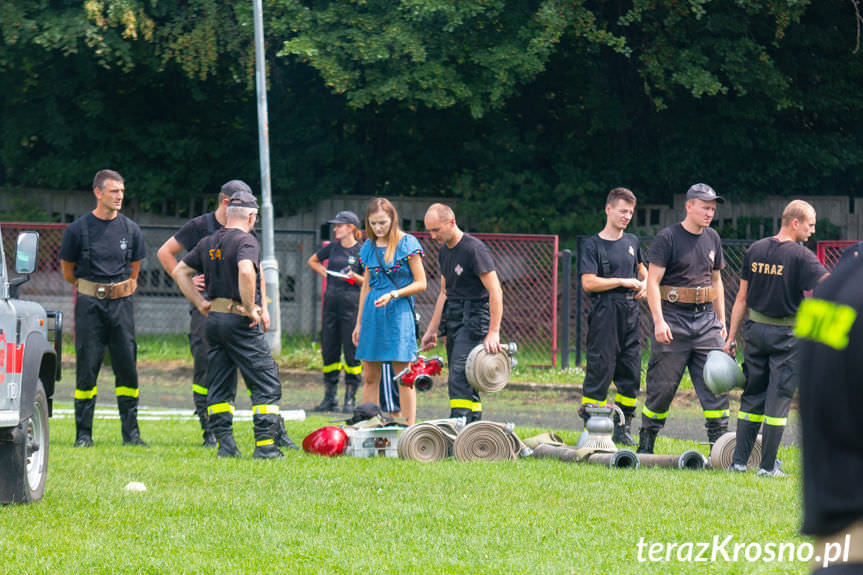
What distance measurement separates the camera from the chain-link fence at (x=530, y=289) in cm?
1750

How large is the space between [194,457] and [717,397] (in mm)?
4165

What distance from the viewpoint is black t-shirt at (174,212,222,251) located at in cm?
Result: 983

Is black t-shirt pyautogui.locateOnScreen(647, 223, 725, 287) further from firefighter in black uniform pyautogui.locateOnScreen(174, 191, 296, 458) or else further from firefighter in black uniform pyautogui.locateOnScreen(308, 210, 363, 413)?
firefighter in black uniform pyautogui.locateOnScreen(308, 210, 363, 413)

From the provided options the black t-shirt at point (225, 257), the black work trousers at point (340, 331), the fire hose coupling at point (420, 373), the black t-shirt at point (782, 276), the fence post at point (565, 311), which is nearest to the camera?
the black t-shirt at point (782, 276)

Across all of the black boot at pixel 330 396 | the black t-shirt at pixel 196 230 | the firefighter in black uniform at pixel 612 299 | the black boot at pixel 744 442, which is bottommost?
the black boot at pixel 330 396

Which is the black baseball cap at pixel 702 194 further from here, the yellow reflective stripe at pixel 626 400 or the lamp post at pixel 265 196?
the lamp post at pixel 265 196

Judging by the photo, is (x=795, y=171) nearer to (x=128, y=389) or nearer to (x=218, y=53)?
(x=218, y=53)

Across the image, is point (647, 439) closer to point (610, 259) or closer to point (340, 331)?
point (610, 259)

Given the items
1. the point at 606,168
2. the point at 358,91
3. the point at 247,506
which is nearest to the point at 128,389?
the point at 247,506

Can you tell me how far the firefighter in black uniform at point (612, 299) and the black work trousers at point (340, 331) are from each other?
3731mm

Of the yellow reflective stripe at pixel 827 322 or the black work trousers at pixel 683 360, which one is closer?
the yellow reflective stripe at pixel 827 322

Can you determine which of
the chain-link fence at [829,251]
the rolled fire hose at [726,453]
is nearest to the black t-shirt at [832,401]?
the rolled fire hose at [726,453]

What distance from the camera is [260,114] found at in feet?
60.3

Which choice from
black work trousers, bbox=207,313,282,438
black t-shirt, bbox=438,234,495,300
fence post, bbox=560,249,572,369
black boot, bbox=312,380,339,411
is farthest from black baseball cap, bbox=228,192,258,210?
fence post, bbox=560,249,572,369
